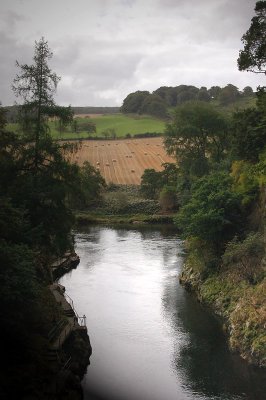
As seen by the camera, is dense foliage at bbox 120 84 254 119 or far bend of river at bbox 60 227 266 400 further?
dense foliage at bbox 120 84 254 119

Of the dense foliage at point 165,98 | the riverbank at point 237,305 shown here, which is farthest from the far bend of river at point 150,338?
Result: the dense foliage at point 165,98

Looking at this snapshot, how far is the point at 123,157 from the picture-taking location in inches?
4190

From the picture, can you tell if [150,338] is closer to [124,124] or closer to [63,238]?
[63,238]

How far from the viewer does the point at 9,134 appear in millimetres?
30078

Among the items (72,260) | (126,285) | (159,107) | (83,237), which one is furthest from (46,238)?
(159,107)

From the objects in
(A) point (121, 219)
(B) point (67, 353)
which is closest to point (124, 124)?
(A) point (121, 219)

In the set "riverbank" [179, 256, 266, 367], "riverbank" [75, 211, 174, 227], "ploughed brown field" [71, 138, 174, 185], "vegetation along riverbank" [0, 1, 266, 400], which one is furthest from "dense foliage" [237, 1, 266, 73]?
"ploughed brown field" [71, 138, 174, 185]

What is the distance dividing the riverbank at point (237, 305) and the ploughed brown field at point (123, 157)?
172 ft

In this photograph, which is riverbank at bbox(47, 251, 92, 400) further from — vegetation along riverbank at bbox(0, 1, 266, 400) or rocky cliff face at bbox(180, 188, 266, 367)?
rocky cliff face at bbox(180, 188, 266, 367)

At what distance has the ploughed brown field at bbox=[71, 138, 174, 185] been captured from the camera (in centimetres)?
9519

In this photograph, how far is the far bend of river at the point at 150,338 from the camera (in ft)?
82.0

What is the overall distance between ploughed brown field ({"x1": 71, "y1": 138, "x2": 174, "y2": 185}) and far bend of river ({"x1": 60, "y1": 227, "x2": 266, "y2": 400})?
1723 inches

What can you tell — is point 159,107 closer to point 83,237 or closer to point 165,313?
point 83,237

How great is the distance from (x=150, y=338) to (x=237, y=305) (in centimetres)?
607
